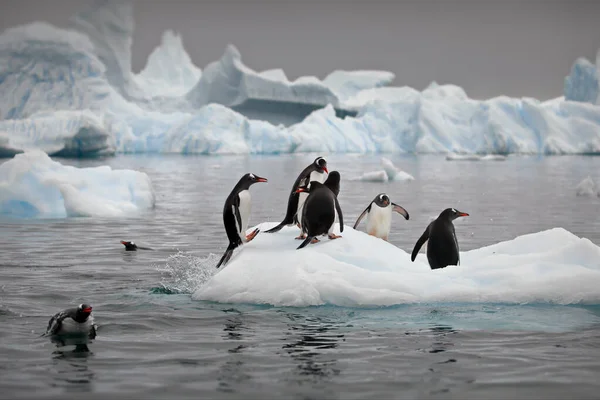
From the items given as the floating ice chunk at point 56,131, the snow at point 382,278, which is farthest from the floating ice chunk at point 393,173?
the snow at point 382,278

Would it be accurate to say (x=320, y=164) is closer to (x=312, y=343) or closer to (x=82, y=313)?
(x=312, y=343)

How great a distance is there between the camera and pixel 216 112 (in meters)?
61.1

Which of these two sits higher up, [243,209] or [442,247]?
[243,209]

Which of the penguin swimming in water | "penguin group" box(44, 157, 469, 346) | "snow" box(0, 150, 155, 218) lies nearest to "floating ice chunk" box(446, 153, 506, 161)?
"snow" box(0, 150, 155, 218)

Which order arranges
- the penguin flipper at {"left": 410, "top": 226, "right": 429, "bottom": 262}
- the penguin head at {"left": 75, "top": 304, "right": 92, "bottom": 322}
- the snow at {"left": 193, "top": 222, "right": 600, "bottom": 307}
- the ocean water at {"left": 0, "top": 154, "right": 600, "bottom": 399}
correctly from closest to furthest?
the ocean water at {"left": 0, "top": 154, "right": 600, "bottom": 399}
the penguin head at {"left": 75, "top": 304, "right": 92, "bottom": 322}
the snow at {"left": 193, "top": 222, "right": 600, "bottom": 307}
the penguin flipper at {"left": 410, "top": 226, "right": 429, "bottom": 262}

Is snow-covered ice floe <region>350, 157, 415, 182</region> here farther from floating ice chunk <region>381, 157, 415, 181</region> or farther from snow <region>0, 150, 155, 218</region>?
snow <region>0, 150, 155, 218</region>

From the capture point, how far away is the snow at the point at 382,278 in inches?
263

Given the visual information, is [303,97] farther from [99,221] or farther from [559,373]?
[559,373]

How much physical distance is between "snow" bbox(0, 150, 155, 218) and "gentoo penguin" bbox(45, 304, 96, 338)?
10952 mm

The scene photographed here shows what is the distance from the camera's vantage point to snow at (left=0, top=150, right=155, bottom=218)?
16375 mm

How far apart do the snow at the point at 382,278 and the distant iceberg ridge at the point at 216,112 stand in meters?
41.6

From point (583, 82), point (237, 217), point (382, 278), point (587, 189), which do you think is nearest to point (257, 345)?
point (382, 278)

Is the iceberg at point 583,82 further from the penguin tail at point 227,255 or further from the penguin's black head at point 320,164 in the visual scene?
the penguin tail at point 227,255

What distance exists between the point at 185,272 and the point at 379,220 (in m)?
2.48
